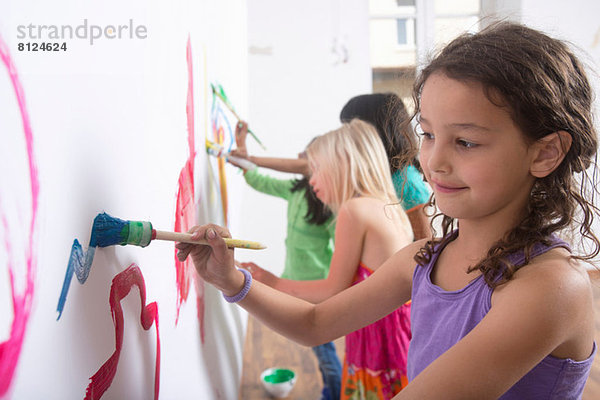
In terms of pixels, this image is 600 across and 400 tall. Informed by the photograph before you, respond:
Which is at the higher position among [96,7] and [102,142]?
[96,7]

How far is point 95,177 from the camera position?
1.61 ft

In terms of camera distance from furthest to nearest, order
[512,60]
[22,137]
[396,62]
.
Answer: [396,62] → [512,60] → [22,137]

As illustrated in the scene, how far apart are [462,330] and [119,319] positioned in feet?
1.38

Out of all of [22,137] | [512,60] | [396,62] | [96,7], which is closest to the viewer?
[22,137]

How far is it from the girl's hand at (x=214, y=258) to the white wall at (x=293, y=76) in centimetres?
278

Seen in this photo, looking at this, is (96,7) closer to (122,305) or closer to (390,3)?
(122,305)

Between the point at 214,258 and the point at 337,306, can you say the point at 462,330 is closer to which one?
the point at 337,306

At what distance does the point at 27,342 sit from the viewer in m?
0.36

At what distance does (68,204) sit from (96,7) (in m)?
0.19

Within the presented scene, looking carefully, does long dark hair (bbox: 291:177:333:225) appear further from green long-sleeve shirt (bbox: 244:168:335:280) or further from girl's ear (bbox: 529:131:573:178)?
girl's ear (bbox: 529:131:573:178)

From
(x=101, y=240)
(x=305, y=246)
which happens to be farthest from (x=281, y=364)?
(x=101, y=240)

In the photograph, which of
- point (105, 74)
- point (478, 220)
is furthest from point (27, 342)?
point (478, 220)

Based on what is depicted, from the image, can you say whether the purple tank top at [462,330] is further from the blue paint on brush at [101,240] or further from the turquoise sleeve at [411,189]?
the turquoise sleeve at [411,189]

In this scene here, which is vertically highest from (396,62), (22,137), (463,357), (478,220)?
(396,62)
